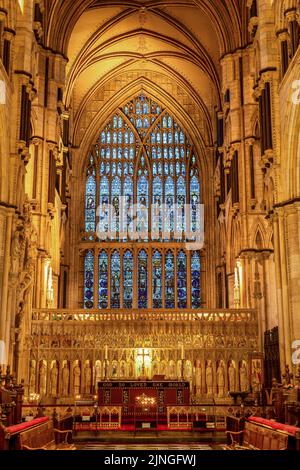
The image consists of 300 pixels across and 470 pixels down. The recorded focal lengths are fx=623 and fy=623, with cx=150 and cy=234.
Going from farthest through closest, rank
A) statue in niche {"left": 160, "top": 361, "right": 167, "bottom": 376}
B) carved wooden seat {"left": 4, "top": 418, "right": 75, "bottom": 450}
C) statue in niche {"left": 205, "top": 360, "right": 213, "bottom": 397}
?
statue in niche {"left": 160, "top": 361, "right": 167, "bottom": 376} → statue in niche {"left": 205, "top": 360, "right": 213, "bottom": 397} → carved wooden seat {"left": 4, "top": 418, "right": 75, "bottom": 450}

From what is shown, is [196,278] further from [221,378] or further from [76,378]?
[76,378]

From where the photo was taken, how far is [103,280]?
41.3 metres

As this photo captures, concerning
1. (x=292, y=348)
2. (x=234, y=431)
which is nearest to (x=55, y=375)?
(x=292, y=348)

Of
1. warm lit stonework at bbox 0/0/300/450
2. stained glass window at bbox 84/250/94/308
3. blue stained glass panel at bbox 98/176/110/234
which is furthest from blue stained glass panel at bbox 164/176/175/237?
stained glass window at bbox 84/250/94/308

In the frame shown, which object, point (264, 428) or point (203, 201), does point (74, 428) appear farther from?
point (203, 201)

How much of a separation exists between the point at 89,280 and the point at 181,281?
240 inches

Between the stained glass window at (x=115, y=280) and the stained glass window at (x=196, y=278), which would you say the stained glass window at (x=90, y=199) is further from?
the stained glass window at (x=196, y=278)

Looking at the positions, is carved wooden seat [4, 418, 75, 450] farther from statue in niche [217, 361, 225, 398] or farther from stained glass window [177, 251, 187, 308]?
stained glass window [177, 251, 187, 308]

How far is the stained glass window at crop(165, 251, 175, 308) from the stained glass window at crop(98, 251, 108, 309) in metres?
4.00

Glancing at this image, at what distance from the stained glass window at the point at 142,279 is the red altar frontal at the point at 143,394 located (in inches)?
818

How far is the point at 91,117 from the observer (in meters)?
43.8

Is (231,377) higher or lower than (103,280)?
lower

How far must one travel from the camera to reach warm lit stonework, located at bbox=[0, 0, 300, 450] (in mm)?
19766

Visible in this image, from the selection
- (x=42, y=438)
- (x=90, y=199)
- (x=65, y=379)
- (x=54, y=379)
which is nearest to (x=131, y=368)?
(x=65, y=379)
